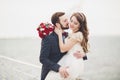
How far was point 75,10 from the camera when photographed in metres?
2.52

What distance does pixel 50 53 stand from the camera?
2.52 metres

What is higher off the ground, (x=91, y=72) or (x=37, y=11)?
(x=37, y=11)

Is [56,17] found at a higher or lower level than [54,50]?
higher

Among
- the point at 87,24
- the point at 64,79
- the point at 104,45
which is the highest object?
the point at 87,24

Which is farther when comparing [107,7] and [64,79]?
[107,7]

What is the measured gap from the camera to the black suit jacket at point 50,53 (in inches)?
98.7

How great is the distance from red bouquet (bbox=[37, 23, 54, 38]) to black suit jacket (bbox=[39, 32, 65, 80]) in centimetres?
4

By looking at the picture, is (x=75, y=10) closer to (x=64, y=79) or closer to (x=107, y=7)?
(x=107, y=7)

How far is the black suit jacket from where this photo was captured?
98.7 inches

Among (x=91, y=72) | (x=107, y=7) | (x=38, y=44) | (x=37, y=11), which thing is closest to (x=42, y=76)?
(x=38, y=44)

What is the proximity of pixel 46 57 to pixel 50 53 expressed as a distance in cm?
6

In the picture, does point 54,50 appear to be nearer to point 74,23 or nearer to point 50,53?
point 50,53

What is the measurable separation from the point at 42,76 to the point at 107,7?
3.22ft

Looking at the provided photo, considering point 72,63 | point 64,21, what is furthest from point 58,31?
point 72,63
